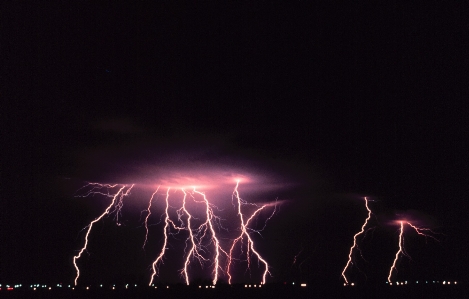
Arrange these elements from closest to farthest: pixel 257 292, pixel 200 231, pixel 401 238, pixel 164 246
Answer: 1. pixel 257 292
2. pixel 164 246
3. pixel 200 231
4. pixel 401 238

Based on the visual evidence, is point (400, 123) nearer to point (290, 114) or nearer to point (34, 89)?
point (290, 114)

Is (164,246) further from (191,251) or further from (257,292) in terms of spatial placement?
(257,292)

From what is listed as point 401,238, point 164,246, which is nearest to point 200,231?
point 164,246

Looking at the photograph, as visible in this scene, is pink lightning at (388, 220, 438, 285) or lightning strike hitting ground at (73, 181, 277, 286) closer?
lightning strike hitting ground at (73, 181, 277, 286)

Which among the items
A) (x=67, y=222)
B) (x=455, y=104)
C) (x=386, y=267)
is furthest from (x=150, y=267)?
(x=455, y=104)

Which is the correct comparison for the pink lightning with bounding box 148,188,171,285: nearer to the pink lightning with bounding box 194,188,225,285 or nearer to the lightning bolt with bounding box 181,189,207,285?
the lightning bolt with bounding box 181,189,207,285

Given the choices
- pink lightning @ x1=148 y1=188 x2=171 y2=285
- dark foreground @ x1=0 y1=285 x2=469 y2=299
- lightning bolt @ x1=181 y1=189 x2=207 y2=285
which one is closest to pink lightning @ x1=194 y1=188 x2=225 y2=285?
lightning bolt @ x1=181 y1=189 x2=207 y2=285

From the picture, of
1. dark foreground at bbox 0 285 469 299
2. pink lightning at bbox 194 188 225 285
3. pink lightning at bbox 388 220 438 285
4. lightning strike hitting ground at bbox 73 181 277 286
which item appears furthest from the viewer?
pink lightning at bbox 388 220 438 285

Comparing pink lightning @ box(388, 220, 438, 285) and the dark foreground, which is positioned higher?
pink lightning @ box(388, 220, 438, 285)

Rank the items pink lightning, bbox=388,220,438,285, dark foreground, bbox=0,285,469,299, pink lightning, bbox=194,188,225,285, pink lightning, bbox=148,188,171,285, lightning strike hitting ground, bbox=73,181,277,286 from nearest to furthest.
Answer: dark foreground, bbox=0,285,469,299, pink lightning, bbox=148,188,171,285, lightning strike hitting ground, bbox=73,181,277,286, pink lightning, bbox=194,188,225,285, pink lightning, bbox=388,220,438,285
